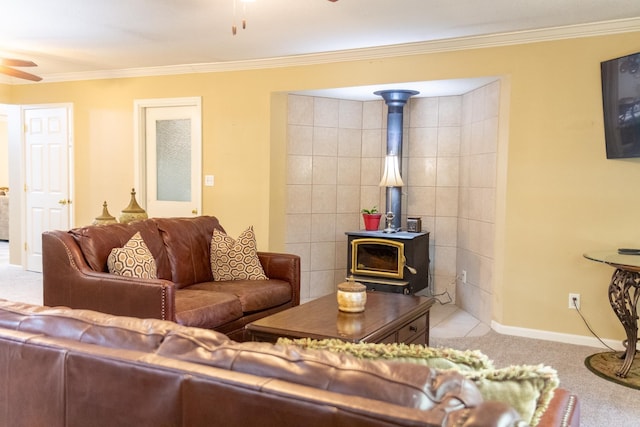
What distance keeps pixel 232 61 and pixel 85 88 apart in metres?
2.01

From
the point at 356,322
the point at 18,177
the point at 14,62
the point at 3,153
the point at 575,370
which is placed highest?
the point at 14,62

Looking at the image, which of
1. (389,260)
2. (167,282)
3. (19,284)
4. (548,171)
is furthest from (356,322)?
(19,284)

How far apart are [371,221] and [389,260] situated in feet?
1.72

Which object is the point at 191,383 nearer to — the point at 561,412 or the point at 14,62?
the point at 561,412

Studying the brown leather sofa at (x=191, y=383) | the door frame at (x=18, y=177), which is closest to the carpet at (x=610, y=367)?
the brown leather sofa at (x=191, y=383)

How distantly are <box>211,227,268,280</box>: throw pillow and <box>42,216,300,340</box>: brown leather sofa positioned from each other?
0.06 meters

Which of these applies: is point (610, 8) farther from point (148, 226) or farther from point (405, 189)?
point (148, 226)

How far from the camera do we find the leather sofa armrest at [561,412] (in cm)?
121

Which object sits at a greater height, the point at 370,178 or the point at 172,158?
the point at 172,158

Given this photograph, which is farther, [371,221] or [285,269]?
[371,221]

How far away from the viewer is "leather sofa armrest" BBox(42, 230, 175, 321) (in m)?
2.81

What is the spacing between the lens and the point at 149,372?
113 cm

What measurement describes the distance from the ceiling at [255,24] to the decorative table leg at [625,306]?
1720mm

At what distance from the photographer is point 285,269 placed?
12.8ft
